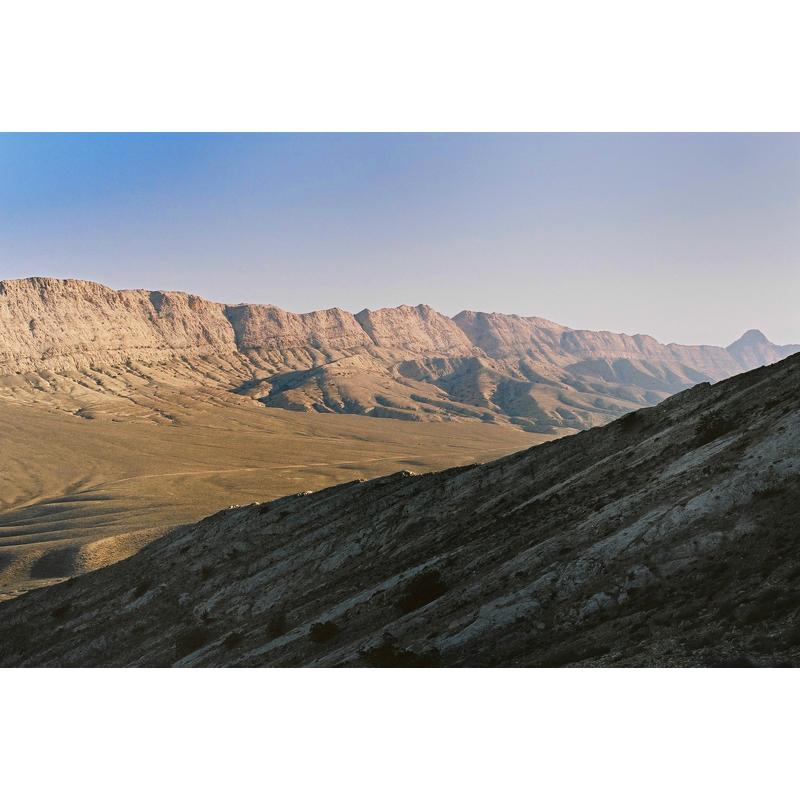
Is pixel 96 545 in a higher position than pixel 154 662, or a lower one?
higher

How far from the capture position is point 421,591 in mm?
20953

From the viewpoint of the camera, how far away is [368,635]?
19.9 meters

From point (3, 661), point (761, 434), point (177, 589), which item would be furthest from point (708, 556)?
point (3, 661)

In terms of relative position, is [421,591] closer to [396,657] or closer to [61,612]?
[396,657]

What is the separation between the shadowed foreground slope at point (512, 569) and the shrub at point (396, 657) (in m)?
0.08

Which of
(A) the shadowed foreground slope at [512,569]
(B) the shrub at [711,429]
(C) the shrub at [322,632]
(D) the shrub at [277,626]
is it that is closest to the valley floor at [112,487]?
(A) the shadowed foreground slope at [512,569]

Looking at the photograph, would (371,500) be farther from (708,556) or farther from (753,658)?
(753,658)

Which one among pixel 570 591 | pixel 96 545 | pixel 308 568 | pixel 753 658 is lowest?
pixel 753 658

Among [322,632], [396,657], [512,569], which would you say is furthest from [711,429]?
[322,632]

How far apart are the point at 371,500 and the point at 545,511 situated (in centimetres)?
1591

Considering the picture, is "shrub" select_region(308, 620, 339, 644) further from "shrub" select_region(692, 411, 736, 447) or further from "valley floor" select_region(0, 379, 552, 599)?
"valley floor" select_region(0, 379, 552, 599)

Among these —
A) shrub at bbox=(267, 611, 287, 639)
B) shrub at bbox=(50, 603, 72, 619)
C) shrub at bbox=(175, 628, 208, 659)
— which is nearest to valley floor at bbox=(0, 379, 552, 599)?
shrub at bbox=(50, 603, 72, 619)

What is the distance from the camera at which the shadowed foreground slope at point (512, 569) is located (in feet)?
44.2

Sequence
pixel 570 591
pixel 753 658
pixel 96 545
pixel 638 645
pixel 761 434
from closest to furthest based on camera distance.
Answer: pixel 753 658
pixel 638 645
pixel 570 591
pixel 761 434
pixel 96 545
